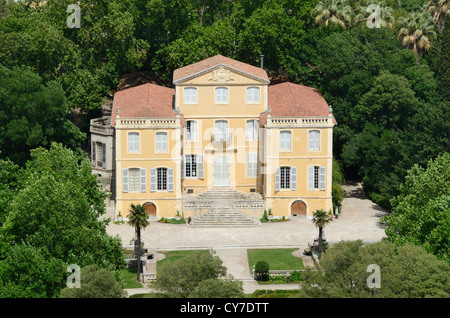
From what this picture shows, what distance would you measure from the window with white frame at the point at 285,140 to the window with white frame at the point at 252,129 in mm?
2830

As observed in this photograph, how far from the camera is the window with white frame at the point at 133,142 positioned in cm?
6794

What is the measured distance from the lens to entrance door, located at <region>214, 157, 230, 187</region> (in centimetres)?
7075

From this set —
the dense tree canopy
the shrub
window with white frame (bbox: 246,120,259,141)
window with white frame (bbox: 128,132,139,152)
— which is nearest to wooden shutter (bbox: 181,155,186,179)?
window with white frame (bbox: 128,132,139,152)

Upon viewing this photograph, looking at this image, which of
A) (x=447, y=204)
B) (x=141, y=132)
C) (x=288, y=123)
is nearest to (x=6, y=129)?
(x=141, y=132)

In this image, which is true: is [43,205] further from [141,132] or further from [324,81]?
[324,81]

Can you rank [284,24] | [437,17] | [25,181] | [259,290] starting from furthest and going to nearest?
[437,17] < [284,24] < [25,181] < [259,290]

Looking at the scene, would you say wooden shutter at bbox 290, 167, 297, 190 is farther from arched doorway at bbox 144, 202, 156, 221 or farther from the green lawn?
arched doorway at bbox 144, 202, 156, 221

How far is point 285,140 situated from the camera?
68.5 metres

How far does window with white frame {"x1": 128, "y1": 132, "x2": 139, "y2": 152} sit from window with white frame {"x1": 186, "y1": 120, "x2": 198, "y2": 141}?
14.5ft

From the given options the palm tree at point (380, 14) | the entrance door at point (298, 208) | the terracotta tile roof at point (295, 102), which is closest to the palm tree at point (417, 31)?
the palm tree at point (380, 14)

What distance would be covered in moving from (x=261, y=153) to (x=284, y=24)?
1536cm

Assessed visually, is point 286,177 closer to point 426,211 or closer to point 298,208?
point 298,208

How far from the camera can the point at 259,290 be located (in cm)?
5281

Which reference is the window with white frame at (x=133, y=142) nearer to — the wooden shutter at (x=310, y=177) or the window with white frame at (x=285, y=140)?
the window with white frame at (x=285, y=140)
